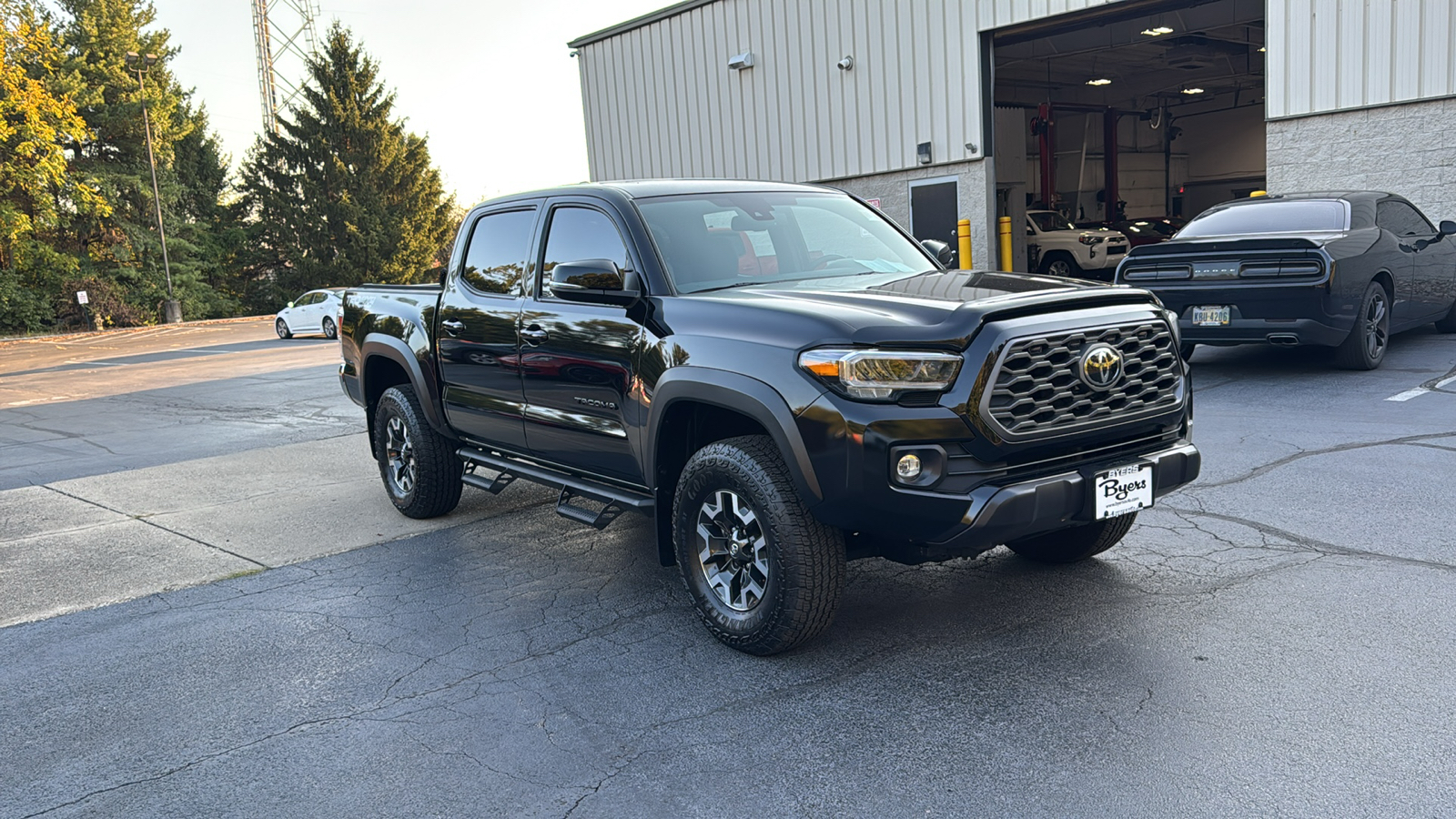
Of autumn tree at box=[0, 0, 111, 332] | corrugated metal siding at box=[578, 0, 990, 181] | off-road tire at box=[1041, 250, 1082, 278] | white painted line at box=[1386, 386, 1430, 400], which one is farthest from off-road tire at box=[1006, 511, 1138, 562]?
autumn tree at box=[0, 0, 111, 332]

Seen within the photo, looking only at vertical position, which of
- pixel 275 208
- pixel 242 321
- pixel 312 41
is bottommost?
pixel 242 321

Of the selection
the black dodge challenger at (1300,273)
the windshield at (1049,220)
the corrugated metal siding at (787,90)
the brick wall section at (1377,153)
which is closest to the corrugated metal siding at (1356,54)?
the brick wall section at (1377,153)

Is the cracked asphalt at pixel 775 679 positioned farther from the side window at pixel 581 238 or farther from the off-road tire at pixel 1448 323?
the off-road tire at pixel 1448 323

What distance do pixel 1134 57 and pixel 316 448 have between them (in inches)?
935

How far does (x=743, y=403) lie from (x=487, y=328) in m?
2.15

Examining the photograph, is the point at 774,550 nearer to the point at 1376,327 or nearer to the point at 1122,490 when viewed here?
the point at 1122,490

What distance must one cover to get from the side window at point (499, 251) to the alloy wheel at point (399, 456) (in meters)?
1.20

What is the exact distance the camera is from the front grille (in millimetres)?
3648

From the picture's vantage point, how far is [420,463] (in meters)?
6.41

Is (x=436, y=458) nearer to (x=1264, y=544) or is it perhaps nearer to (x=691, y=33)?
(x=1264, y=544)

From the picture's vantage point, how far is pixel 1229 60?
27703mm

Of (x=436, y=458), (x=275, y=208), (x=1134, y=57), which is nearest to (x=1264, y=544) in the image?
(x=436, y=458)

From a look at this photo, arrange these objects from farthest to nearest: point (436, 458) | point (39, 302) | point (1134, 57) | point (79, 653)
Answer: point (39, 302) < point (1134, 57) < point (436, 458) < point (79, 653)

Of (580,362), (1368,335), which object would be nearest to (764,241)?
(580,362)
